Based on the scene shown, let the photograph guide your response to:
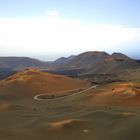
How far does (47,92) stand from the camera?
4706 centimetres

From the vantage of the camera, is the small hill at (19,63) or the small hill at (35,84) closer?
the small hill at (35,84)

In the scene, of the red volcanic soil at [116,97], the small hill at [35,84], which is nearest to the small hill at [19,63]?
the small hill at [35,84]

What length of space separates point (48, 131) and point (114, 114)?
15.7 ft

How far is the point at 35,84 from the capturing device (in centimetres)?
4922

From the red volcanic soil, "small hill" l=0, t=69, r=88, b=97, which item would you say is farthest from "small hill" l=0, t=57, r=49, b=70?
the red volcanic soil

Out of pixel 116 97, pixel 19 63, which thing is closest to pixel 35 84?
pixel 116 97

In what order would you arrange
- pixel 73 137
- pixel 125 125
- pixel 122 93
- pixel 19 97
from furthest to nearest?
pixel 19 97 < pixel 122 93 < pixel 125 125 < pixel 73 137

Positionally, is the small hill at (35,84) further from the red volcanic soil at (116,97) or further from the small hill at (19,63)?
the small hill at (19,63)

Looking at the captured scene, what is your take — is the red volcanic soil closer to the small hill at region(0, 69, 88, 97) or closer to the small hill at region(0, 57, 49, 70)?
the small hill at region(0, 69, 88, 97)

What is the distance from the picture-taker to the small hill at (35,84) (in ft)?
149

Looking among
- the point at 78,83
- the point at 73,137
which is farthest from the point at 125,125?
the point at 78,83

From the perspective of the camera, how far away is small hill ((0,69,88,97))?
4545 cm

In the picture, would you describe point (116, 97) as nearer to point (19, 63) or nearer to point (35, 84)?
point (35, 84)

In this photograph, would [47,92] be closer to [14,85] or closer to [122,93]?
[14,85]
